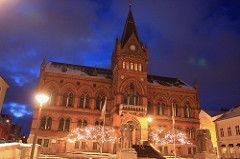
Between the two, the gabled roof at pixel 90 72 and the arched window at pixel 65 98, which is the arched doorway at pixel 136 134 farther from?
the arched window at pixel 65 98

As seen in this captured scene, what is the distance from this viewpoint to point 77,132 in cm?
3716

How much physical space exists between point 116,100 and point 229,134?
72.7 ft

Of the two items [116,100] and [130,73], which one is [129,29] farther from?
[116,100]

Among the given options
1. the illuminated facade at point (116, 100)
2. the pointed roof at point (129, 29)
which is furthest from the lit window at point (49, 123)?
the pointed roof at point (129, 29)

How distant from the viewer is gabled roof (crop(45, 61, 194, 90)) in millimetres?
41875

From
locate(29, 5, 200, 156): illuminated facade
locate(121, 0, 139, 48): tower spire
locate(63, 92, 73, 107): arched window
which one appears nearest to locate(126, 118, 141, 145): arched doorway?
locate(29, 5, 200, 156): illuminated facade

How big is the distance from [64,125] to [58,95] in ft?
20.0

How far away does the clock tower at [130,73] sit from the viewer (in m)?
38.9

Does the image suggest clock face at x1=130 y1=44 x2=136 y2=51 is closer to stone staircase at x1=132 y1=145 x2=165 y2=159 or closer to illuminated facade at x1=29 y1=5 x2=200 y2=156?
illuminated facade at x1=29 y1=5 x2=200 y2=156

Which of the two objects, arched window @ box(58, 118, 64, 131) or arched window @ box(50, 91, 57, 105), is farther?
arched window @ box(50, 91, 57, 105)

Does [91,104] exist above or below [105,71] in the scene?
below

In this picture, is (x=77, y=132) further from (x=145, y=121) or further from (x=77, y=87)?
(x=145, y=121)

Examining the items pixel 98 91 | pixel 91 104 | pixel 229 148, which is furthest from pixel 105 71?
pixel 229 148

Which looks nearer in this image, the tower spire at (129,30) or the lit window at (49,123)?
the lit window at (49,123)
